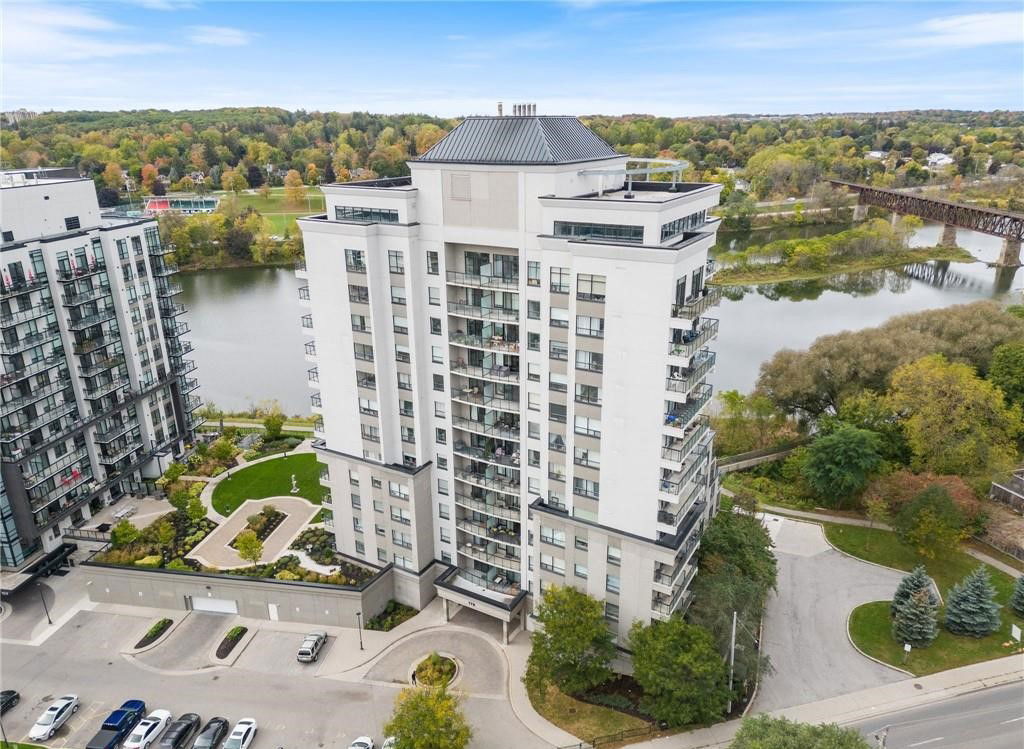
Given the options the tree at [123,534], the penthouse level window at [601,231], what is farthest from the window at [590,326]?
the tree at [123,534]

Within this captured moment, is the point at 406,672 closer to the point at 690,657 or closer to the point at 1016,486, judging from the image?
the point at 690,657

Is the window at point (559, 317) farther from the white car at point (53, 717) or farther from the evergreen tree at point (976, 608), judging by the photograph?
the white car at point (53, 717)

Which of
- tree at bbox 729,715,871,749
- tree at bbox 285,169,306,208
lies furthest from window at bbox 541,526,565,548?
tree at bbox 285,169,306,208

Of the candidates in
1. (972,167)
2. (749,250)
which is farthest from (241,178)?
(972,167)

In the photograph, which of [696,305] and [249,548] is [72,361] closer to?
[249,548]

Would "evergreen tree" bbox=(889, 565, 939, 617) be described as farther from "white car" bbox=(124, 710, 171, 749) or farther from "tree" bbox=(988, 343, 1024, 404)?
"white car" bbox=(124, 710, 171, 749)

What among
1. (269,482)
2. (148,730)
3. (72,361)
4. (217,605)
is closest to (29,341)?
(72,361)

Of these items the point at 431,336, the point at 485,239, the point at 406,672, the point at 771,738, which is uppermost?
the point at 485,239
